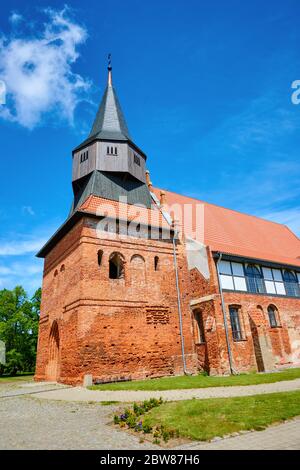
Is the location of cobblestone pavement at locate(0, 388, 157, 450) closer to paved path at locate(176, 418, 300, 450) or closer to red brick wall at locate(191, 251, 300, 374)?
paved path at locate(176, 418, 300, 450)

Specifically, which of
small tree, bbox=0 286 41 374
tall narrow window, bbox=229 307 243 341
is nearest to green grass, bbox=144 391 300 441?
tall narrow window, bbox=229 307 243 341

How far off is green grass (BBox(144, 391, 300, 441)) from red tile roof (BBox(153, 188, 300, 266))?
10889mm

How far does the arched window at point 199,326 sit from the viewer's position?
1722 cm

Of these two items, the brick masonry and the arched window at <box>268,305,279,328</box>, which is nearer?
the brick masonry

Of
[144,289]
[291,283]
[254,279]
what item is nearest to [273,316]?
[254,279]

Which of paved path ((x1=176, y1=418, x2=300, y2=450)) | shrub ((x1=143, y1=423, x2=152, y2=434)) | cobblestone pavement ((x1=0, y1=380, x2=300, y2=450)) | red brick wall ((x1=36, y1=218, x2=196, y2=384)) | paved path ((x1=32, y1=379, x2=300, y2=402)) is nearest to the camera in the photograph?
paved path ((x1=176, y1=418, x2=300, y2=450))

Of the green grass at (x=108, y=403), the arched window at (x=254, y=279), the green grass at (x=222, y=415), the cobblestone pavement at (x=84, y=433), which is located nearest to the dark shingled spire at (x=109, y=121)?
the arched window at (x=254, y=279)

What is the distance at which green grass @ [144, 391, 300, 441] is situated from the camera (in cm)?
539

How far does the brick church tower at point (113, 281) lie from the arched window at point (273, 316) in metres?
5.01

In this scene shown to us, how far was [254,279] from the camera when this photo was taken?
61.3ft

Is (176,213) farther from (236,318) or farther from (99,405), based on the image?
(99,405)

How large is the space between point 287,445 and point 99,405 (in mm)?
5941

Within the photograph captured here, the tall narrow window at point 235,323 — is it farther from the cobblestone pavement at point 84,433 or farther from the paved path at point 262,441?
the paved path at point 262,441
